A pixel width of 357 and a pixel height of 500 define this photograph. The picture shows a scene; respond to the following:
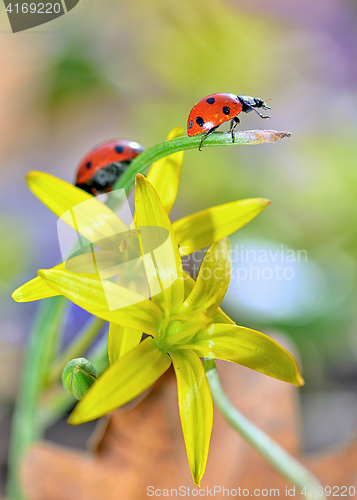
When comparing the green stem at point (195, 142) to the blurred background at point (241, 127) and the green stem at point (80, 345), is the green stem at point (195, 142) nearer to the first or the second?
the green stem at point (80, 345)

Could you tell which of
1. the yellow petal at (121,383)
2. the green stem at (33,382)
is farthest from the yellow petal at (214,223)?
the green stem at (33,382)

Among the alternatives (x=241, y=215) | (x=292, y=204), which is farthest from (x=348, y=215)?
(x=241, y=215)

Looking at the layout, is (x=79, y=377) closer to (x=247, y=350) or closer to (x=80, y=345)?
(x=247, y=350)

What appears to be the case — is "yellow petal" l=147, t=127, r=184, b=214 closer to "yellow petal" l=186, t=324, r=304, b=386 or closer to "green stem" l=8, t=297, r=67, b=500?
"yellow petal" l=186, t=324, r=304, b=386

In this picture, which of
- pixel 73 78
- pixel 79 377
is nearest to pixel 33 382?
pixel 79 377

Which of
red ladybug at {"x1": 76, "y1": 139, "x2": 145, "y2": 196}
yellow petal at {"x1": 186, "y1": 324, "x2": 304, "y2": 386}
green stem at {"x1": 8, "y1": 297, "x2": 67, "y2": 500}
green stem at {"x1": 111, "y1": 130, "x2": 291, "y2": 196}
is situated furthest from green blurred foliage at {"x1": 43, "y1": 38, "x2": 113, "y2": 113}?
yellow petal at {"x1": 186, "y1": 324, "x2": 304, "y2": 386}

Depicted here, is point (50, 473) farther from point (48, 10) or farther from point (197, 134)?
point (48, 10)

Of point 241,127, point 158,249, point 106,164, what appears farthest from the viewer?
point 241,127
